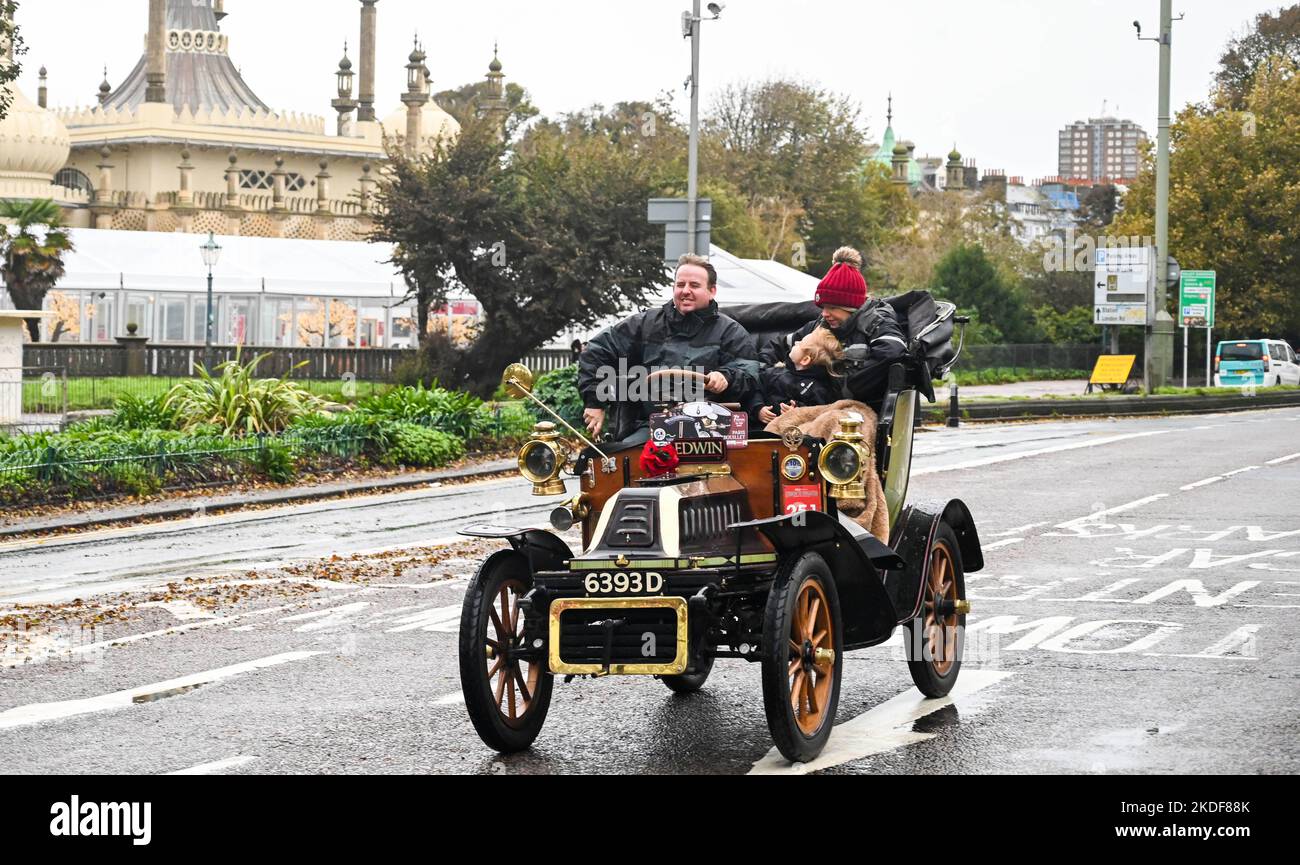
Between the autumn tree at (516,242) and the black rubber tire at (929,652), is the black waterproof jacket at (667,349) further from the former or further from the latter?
the autumn tree at (516,242)

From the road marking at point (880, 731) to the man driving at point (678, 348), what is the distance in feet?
5.24

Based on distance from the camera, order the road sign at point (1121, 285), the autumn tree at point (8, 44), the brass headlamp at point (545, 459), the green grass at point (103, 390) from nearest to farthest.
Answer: the brass headlamp at point (545, 459) < the autumn tree at point (8, 44) < the green grass at point (103, 390) < the road sign at point (1121, 285)

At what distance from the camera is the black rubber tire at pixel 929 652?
28.5ft

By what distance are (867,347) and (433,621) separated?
13.6 feet

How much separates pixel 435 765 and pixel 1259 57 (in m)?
87.2

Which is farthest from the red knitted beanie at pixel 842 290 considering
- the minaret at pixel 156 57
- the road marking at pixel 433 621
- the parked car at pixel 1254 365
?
the minaret at pixel 156 57

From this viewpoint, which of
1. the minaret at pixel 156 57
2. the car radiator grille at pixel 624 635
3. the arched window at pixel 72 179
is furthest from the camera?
the minaret at pixel 156 57

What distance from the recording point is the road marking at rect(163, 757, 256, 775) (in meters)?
7.25

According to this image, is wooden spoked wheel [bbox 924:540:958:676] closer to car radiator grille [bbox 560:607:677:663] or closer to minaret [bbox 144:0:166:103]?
car radiator grille [bbox 560:607:677:663]

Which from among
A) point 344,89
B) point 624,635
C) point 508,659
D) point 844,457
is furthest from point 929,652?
point 344,89

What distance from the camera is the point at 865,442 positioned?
8.29m

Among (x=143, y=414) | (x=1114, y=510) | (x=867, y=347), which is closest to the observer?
(x=867, y=347)

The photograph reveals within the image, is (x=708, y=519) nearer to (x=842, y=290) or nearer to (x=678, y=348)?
(x=678, y=348)

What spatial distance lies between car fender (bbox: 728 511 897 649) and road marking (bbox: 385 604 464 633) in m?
3.52
